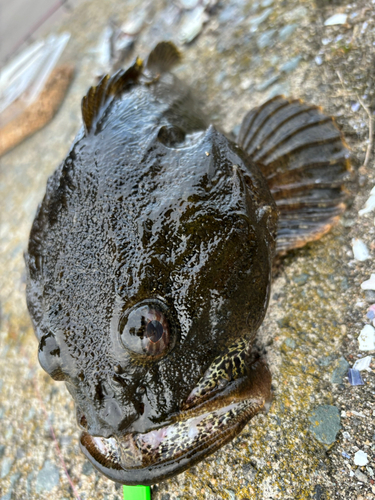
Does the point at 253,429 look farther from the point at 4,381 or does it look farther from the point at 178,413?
the point at 4,381

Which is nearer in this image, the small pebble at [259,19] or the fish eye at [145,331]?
the fish eye at [145,331]

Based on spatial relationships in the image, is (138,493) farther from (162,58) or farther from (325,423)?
(162,58)

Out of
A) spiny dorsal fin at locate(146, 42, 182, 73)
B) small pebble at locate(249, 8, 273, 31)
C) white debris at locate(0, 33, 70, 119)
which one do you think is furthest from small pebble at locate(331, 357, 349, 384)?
white debris at locate(0, 33, 70, 119)

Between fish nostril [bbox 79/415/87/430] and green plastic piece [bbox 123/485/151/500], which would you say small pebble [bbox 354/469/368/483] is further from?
fish nostril [bbox 79/415/87/430]

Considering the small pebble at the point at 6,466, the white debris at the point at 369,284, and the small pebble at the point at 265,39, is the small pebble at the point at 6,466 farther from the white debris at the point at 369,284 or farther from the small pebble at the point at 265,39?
the small pebble at the point at 265,39

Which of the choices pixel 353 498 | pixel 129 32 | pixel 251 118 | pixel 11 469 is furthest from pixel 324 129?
pixel 129 32

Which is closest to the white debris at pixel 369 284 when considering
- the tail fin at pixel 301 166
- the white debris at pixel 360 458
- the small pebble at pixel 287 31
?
the tail fin at pixel 301 166
